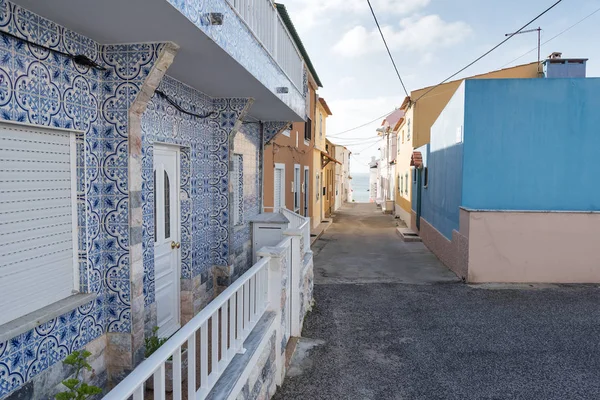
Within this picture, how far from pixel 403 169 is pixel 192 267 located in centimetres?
1829

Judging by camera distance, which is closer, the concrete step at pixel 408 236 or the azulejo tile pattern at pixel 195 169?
the azulejo tile pattern at pixel 195 169

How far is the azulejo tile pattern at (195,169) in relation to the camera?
4.63 meters

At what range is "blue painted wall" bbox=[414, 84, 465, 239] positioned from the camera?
9.57 meters

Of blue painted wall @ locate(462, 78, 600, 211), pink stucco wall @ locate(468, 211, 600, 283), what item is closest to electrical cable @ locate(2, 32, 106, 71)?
pink stucco wall @ locate(468, 211, 600, 283)

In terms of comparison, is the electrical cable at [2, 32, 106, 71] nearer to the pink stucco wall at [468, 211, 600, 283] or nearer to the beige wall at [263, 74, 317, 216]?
the beige wall at [263, 74, 317, 216]

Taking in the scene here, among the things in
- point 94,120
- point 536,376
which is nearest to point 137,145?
point 94,120

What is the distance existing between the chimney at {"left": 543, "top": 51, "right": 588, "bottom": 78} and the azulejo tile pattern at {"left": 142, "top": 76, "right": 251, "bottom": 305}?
11.5 meters

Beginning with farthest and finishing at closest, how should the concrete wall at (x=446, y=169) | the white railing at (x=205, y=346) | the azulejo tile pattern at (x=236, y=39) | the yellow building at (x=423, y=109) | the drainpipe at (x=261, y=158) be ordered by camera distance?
1. the yellow building at (x=423, y=109)
2. the concrete wall at (x=446, y=169)
3. the drainpipe at (x=261, y=158)
4. the azulejo tile pattern at (x=236, y=39)
5. the white railing at (x=205, y=346)

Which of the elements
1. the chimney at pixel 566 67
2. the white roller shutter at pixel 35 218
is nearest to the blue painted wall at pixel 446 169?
the chimney at pixel 566 67

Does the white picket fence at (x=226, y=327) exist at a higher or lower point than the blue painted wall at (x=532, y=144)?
lower

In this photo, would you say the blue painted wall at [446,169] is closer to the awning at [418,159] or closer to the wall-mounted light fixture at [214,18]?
the awning at [418,159]

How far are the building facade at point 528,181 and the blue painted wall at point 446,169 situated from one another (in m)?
0.35

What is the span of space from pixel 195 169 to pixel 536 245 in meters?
6.97

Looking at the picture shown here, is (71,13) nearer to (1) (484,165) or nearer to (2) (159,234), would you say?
(2) (159,234)
